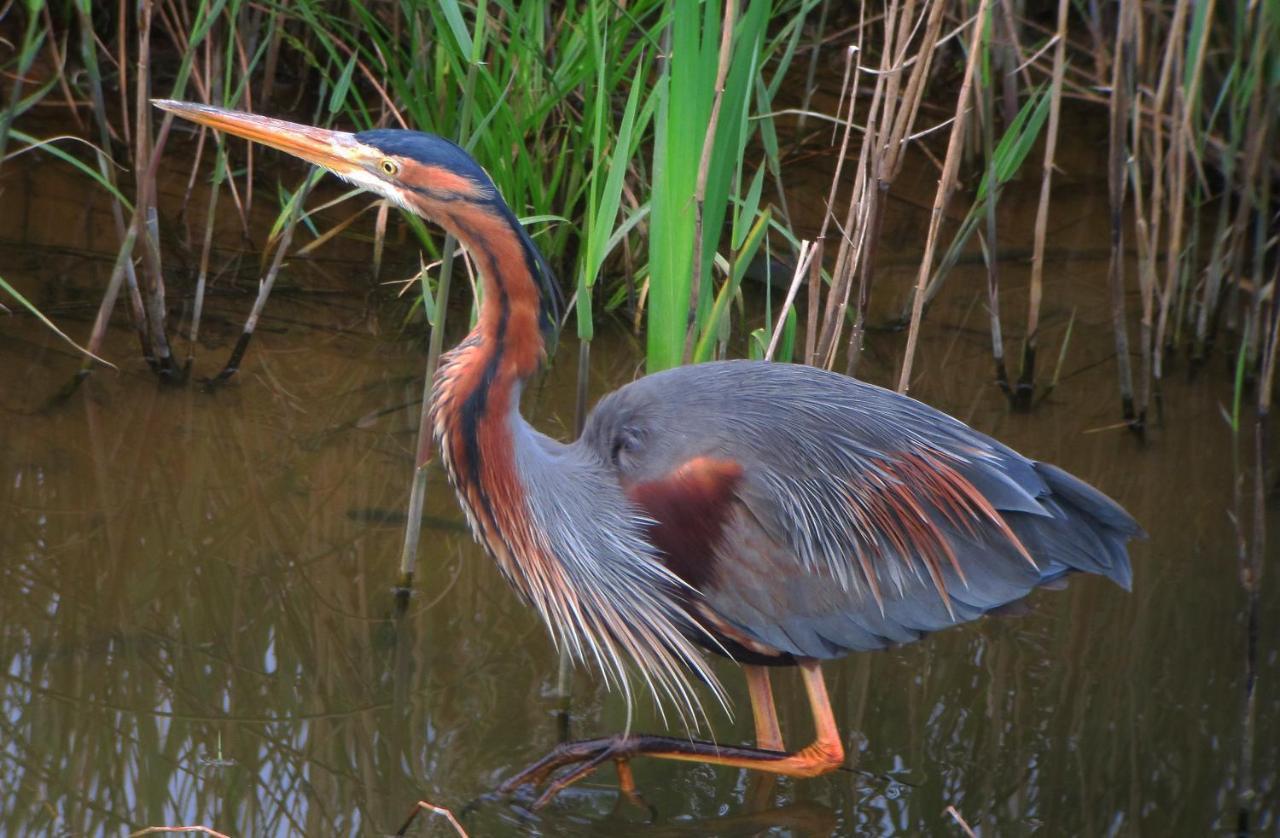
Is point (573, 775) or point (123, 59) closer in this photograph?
point (573, 775)

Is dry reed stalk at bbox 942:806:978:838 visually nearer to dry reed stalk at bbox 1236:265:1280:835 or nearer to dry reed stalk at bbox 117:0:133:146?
dry reed stalk at bbox 1236:265:1280:835

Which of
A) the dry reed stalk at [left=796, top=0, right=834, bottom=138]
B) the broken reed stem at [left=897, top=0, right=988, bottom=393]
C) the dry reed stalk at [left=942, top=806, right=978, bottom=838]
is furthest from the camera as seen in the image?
the dry reed stalk at [left=796, top=0, right=834, bottom=138]

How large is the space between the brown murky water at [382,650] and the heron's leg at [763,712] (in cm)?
12

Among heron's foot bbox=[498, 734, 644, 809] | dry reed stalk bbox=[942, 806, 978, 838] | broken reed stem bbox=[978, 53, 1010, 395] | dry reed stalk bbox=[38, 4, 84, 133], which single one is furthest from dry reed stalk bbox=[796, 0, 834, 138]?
dry reed stalk bbox=[942, 806, 978, 838]

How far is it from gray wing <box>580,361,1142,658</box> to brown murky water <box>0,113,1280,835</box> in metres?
0.41

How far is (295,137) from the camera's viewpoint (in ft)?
8.75

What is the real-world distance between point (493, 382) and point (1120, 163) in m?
2.08

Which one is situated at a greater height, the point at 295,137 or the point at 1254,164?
the point at 1254,164

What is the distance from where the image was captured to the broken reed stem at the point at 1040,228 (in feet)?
12.3

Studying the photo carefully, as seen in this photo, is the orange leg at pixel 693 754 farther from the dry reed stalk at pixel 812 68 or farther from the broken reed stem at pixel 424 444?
the dry reed stalk at pixel 812 68

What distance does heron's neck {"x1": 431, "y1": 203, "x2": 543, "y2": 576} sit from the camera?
8.79 ft

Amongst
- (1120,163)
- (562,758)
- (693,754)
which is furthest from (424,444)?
(1120,163)

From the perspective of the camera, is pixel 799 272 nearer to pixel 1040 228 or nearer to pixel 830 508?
pixel 830 508

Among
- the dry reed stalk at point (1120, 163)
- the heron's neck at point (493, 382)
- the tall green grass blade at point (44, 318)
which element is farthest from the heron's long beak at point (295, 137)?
the dry reed stalk at point (1120, 163)
